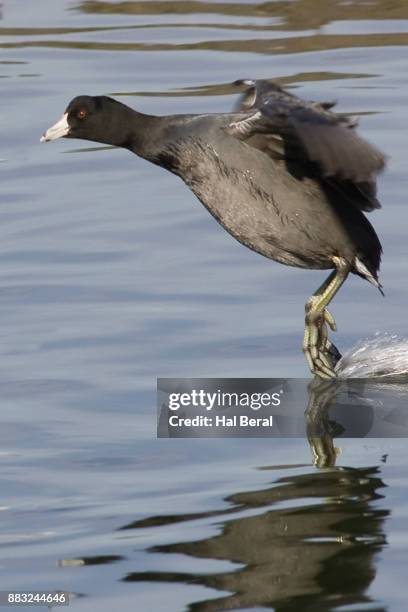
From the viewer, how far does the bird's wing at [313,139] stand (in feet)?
22.5

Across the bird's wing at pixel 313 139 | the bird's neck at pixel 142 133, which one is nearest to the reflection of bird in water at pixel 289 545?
the bird's wing at pixel 313 139

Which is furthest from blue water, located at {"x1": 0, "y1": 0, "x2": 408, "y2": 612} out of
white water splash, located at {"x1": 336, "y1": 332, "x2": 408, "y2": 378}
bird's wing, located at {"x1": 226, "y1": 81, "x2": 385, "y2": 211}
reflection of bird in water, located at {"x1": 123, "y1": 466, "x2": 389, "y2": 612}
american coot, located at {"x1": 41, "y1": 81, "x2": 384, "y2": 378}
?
bird's wing, located at {"x1": 226, "y1": 81, "x2": 385, "y2": 211}

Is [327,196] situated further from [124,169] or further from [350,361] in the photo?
[124,169]

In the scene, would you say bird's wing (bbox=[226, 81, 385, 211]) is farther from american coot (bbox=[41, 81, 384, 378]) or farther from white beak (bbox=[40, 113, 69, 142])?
white beak (bbox=[40, 113, 69, 142])

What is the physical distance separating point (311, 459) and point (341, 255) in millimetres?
1447

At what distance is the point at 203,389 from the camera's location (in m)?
7.58

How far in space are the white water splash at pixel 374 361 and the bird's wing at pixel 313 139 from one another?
0.71 meters

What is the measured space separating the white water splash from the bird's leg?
3.1 inches

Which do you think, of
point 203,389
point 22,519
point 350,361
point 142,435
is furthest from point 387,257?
point 22,519

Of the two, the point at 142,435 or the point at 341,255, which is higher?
the point at 341,255

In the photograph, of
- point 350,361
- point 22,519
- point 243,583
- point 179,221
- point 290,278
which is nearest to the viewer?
point 243,583

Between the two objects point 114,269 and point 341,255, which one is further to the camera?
point 114,269

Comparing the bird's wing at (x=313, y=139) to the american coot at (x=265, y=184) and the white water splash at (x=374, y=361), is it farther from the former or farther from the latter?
the white water splash at (x=374, y=361)

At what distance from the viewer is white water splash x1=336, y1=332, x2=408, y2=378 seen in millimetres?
8070
